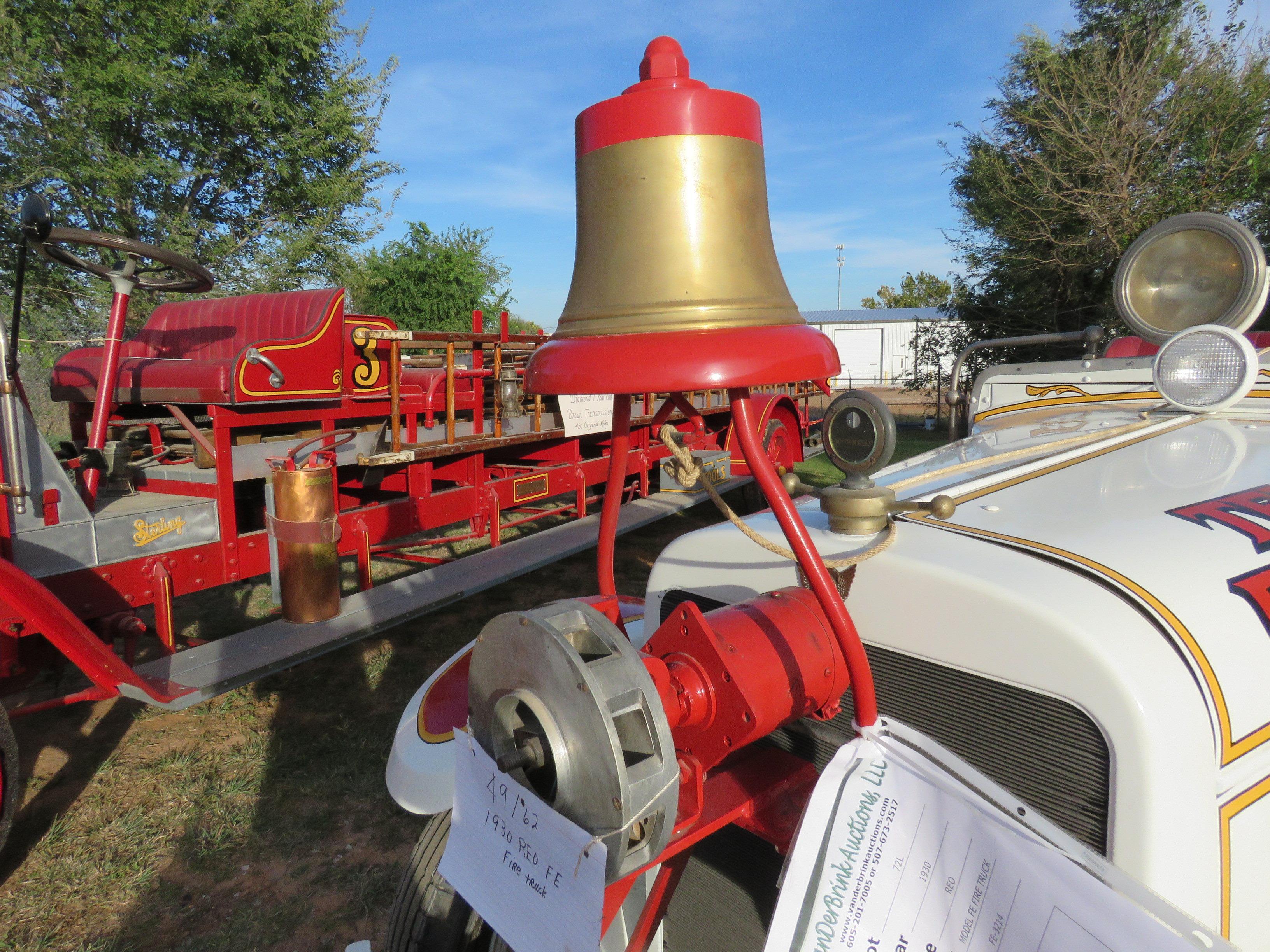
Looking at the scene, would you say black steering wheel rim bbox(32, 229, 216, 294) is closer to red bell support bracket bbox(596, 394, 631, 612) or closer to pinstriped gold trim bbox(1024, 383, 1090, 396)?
red bell support bracket bbox(596, 394, 631, 612)

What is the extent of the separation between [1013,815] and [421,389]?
4706 millimetres

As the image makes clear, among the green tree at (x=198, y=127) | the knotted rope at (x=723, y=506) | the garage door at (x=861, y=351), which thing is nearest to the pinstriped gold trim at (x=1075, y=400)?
the knotted rope at (x=723, y=506)

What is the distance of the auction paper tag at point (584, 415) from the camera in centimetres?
551

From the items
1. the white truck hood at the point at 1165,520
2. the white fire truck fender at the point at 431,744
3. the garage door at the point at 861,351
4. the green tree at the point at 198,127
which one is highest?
the green tree at the point at 198,127

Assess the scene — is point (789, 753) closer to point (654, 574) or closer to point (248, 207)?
point (654, 574)

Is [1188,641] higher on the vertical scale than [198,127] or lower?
lower

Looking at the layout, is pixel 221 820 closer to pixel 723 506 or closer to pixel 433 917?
pixel 433 917

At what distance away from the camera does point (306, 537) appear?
129 inches

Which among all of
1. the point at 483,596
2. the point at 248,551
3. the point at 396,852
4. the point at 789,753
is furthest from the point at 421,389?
the point at 789,753

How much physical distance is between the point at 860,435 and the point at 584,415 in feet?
14.2

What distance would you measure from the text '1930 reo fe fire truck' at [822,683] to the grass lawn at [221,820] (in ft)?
3.90

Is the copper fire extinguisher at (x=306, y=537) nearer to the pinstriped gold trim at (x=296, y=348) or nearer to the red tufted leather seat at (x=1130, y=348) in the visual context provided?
the pinstriped gold trim at (x=296, y=348)

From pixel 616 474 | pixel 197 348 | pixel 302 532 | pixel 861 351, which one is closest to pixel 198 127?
pixel 197 348

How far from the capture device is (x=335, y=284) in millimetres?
15508
